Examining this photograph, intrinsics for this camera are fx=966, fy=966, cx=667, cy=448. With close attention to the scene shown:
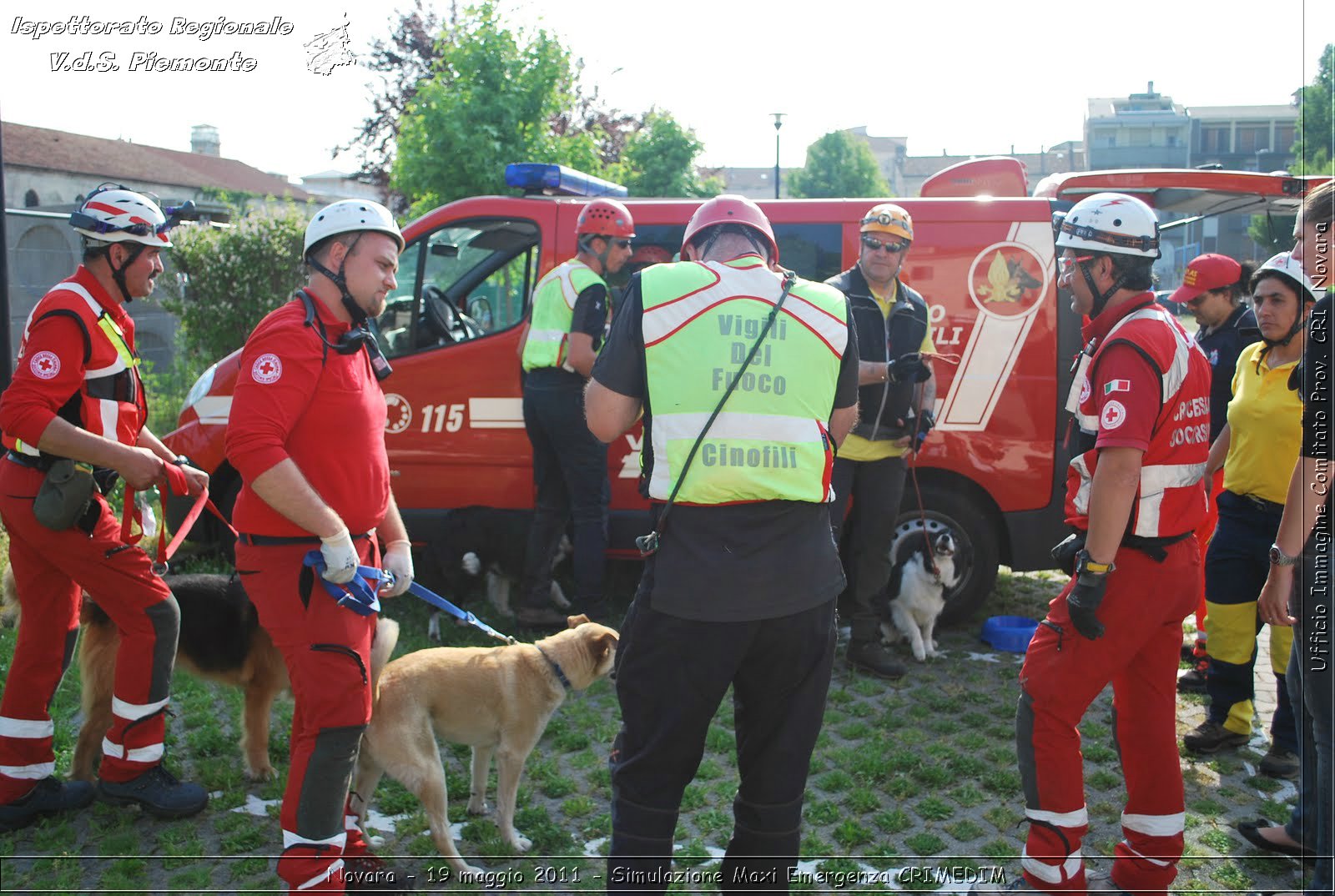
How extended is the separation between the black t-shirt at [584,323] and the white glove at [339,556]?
2947mm

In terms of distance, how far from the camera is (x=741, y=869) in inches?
107

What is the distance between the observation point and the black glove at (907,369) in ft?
17.3

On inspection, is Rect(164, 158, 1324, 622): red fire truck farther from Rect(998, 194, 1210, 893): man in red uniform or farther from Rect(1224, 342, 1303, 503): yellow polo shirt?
Rect(998, 194, 1210, 893): man in red uniform

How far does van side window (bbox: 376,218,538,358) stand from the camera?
6.15m

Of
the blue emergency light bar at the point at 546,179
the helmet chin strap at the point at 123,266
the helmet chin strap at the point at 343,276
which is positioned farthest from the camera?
the blue emergency light bar at the point at 546,179

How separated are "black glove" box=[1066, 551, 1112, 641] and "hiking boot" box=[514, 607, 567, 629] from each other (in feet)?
11.6

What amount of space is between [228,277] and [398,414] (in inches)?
282

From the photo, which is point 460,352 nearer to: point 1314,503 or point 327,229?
point 327,229

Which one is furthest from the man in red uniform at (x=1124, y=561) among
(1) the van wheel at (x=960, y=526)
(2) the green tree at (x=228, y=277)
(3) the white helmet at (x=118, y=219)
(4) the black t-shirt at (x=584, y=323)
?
(2) the green tree at (x=228, y=277)

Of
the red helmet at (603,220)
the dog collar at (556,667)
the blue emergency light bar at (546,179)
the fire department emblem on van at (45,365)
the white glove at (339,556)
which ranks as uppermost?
the blue emergency light bar at (546,179)

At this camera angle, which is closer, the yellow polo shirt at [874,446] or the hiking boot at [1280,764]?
the hiking boot at [1280,764]

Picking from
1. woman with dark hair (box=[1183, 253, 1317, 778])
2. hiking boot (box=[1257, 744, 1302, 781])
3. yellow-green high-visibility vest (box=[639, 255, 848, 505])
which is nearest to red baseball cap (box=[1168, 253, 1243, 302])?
woman with dark hair (box=[1183, 253, 1317, 778])

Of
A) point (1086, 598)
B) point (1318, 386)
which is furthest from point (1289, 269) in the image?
point (1086, 598)

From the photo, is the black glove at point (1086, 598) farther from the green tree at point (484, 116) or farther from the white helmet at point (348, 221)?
the green tree at point (484, 116)
